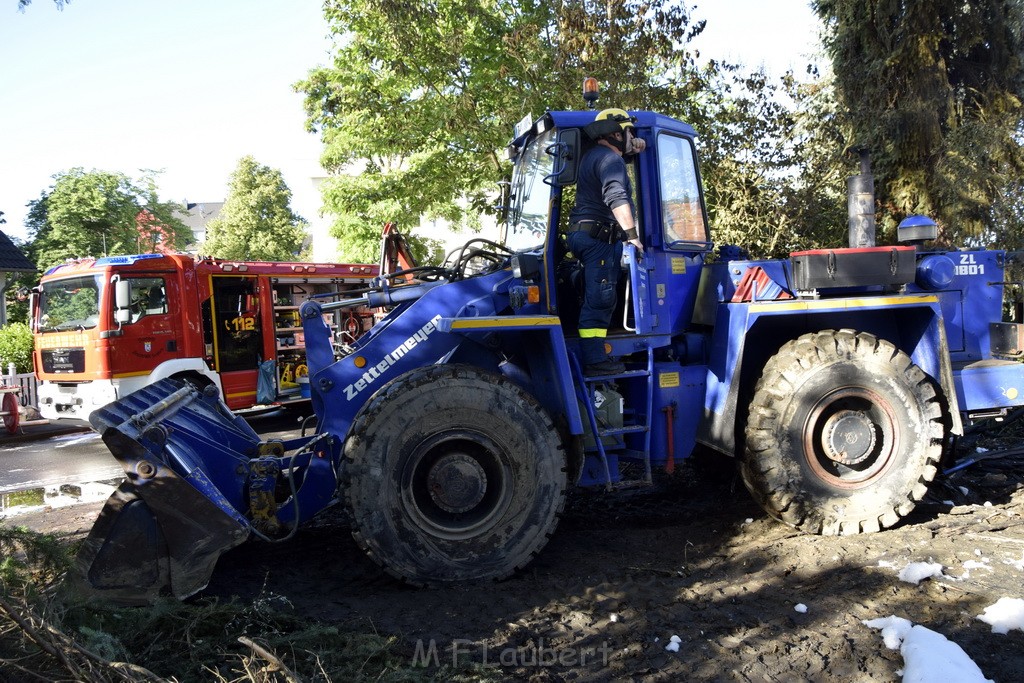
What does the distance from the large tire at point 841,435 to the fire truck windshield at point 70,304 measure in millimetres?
9906

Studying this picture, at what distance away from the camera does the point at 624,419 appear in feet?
17.3

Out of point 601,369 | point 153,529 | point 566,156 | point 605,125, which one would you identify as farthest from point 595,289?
point 153,529

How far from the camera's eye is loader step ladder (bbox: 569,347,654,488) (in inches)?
191

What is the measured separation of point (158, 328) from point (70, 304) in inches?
55.5

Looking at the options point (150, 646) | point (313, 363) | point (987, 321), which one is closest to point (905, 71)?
point (987, 321)

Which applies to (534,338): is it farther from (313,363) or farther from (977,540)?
(977,540)

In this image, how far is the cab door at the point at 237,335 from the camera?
12.5 m

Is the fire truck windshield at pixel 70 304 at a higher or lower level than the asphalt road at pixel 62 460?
higher

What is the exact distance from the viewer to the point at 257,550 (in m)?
5.01

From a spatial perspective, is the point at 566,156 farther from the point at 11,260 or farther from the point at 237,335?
the point at 11,260

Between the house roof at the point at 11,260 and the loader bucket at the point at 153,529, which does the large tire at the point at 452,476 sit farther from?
the house roof at the point at 11,260

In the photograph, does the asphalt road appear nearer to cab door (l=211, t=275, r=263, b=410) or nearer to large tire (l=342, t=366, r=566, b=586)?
cab door (l=211, t=275, r=263, b=410)

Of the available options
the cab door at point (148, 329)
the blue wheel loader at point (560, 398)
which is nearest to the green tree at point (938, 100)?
the blue wheel loader at point (560, 398)

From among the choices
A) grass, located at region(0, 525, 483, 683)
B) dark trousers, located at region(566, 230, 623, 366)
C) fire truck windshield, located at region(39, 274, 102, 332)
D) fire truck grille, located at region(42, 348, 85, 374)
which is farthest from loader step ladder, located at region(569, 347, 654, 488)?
fire truck grille, located at region(42, 348, 85, 374)
